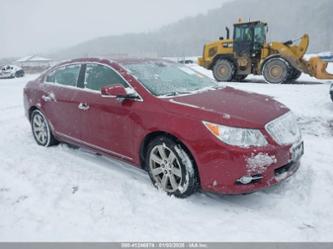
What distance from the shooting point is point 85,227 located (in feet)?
10.2

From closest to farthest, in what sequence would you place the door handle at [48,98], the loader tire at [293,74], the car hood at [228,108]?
the car hood at [228,108] < the door handle at [48,98] < the loader tire at [293,74]

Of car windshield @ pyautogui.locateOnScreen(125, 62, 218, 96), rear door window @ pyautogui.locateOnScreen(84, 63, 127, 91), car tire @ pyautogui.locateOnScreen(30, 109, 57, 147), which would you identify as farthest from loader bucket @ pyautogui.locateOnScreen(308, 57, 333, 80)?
car tire @ pyautogui.locateOnScreen(30, 109, 57, 147)

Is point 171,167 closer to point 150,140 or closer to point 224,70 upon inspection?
point 150,140

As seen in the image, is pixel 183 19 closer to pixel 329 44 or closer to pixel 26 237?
pixel 329 44

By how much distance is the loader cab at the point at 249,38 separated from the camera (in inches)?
509

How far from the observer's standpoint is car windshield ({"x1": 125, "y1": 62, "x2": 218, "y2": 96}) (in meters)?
3.92

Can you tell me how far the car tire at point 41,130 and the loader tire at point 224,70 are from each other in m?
9.66

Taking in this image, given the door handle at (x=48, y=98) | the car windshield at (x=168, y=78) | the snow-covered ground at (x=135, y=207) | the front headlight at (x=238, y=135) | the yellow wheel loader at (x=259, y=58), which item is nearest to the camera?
the snow-covered ground at (x=135, y=207)

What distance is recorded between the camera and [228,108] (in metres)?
3.45

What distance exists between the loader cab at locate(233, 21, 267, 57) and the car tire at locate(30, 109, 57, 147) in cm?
963

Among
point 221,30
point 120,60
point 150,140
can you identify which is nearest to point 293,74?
→ point 120,60

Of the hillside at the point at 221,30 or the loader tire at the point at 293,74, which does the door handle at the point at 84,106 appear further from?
the hillside at the point at 221,30

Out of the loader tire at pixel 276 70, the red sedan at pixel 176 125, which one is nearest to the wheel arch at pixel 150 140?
the red sedan at pixel 176 125

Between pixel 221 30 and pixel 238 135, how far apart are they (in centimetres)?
15652
